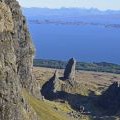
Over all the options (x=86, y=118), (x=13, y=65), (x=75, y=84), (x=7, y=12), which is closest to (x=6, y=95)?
(x=13, y=65)

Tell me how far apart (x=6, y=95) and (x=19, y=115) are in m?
1.63

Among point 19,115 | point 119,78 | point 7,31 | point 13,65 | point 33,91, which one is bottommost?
point 119,78

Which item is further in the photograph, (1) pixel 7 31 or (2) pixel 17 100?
(1) pixel 7 31

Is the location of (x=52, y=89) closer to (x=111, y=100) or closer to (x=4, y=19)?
(x=111, y=100)

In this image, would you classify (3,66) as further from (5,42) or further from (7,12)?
(7,12)

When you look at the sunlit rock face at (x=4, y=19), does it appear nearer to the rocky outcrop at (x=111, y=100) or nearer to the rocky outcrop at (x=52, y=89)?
the rocky outcrop at (x=111, y=100)

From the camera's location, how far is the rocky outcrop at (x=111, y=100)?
10503 cm

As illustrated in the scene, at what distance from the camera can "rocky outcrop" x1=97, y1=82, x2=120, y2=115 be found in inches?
4135

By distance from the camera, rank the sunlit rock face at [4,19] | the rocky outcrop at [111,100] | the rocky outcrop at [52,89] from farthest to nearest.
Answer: the rocky outcrop at [52,89]
the rocky outcrop at [111,100]
the sunlit rock face at [4,19]

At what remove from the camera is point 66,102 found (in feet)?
349

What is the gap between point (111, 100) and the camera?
10769 cm

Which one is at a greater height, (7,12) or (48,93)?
(7,12)

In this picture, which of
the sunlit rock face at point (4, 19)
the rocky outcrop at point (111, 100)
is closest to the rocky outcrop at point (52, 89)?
the rocky outcrop at point (111, 100)

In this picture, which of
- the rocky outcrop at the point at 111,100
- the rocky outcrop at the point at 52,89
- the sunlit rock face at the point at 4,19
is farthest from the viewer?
the rocky outcrop at the point at 52,89
